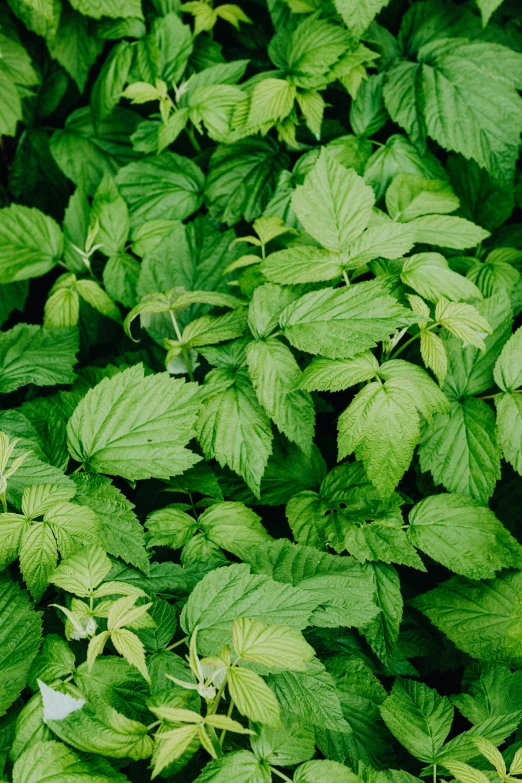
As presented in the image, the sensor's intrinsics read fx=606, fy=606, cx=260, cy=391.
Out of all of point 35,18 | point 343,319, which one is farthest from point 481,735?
point 35,18

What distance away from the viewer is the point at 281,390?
1.63m

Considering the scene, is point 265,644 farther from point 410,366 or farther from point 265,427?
point 410,366

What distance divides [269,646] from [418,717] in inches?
23.4

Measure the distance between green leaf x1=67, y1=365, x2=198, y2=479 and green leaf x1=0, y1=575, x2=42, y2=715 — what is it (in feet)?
1.17

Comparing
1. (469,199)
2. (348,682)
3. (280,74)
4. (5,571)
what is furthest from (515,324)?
(5,571)

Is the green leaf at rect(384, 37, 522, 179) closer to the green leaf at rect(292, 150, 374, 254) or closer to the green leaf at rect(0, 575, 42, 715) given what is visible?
the green leaf at rect(292, 150, 374, 254)

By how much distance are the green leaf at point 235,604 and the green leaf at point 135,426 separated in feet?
1.07

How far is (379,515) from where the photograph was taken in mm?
1678

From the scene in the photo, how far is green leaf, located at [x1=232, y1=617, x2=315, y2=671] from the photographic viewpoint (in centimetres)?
109

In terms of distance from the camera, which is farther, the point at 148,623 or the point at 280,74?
the point at 280,74

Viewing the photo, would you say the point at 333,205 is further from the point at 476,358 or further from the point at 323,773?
the point at 323,773

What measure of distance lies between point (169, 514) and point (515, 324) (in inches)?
54.9

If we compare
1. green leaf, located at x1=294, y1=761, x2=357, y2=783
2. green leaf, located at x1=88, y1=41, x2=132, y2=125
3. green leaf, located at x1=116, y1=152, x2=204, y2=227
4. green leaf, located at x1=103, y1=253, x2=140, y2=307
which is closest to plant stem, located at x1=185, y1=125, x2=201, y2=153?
green leaf, located at x1=116, y1=152, x2=204, y2=227

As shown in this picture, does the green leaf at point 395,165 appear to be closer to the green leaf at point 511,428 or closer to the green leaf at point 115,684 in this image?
the green leaf at point 511,428
